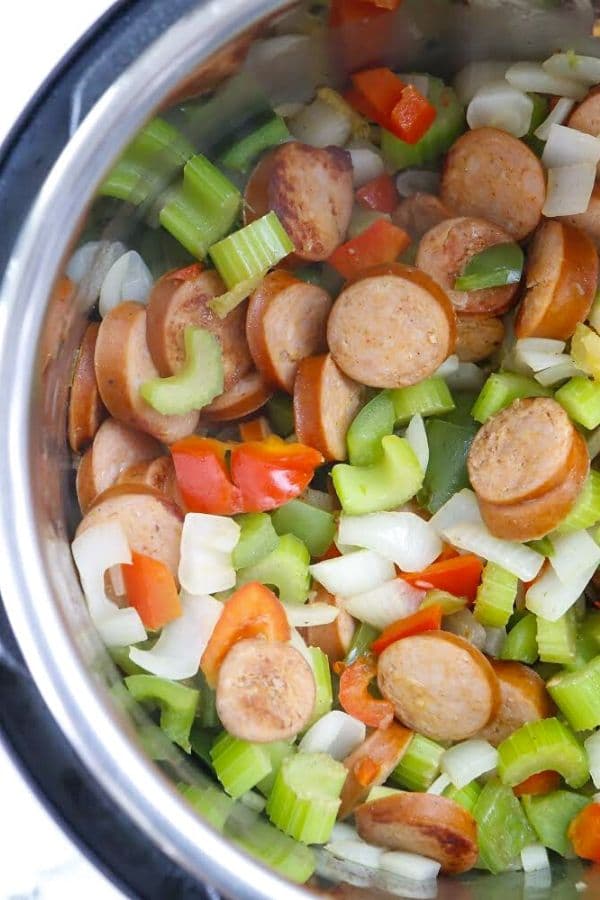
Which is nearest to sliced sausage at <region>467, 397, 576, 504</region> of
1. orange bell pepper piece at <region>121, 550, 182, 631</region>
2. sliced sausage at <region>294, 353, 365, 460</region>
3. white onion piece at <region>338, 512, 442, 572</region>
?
white onion piece at <region>338, 512, 442, 572</region>

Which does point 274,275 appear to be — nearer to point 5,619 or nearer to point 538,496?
point 538,496

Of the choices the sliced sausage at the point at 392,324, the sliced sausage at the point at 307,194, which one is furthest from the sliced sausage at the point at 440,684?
the sliced sausage at the point at 307,194

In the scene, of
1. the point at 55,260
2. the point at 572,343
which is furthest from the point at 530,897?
the point at 55,260

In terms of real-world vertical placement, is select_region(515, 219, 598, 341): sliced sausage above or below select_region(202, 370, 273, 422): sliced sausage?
below

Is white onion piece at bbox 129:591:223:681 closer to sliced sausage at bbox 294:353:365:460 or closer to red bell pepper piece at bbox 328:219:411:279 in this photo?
sliced sausage at bbox 294:353:365:460

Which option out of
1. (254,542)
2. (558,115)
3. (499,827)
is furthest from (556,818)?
(558,115)

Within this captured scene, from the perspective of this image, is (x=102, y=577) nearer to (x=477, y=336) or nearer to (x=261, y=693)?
(x=261, y=693)
